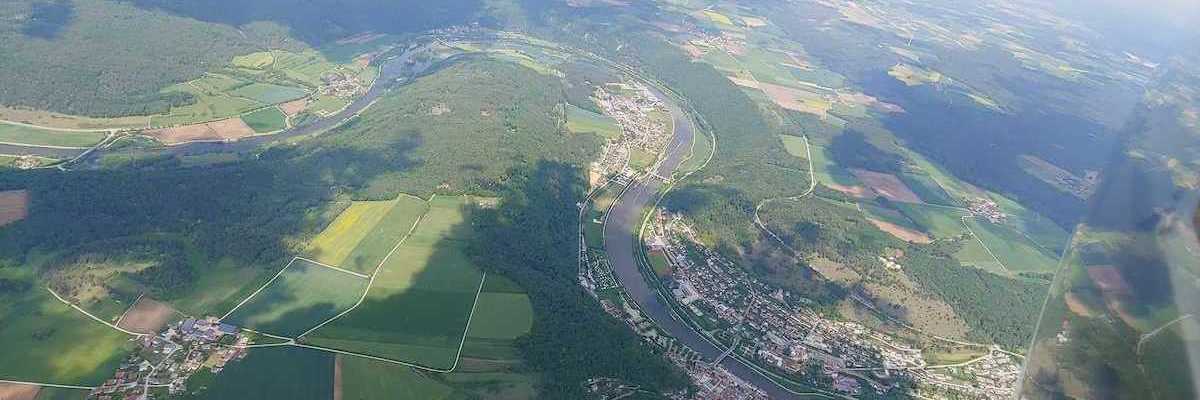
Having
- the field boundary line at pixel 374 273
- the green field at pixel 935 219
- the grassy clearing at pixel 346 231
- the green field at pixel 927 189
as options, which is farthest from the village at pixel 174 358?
the green field at pixel 927 189

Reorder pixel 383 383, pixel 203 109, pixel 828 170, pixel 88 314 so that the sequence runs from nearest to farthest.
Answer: pixel 383 383 → pixel 88 314 → pixel 828 170 → pixel 203 109

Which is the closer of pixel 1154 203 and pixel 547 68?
pixel 1154 203

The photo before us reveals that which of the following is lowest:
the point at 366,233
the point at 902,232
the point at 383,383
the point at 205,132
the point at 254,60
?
the point at 383,383

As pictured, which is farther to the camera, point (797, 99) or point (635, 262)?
point (797, 99)

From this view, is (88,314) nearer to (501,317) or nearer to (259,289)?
(259,289)

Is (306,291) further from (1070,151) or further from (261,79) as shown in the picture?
(1070,151)

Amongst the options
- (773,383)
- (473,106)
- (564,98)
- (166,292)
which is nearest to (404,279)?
(166,292)

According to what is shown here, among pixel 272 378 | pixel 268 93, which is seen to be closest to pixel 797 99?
pixel 268 93
